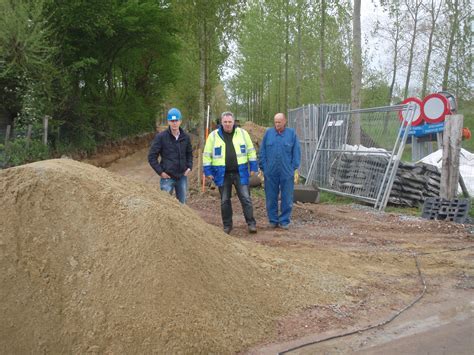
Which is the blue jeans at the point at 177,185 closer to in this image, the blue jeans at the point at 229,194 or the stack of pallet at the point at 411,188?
the blue jeans at the point at 229,194

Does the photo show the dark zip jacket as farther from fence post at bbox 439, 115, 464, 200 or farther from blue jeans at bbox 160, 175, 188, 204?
fence post at bbox 439, 115, 464, 200

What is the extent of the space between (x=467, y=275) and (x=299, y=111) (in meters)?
9.87

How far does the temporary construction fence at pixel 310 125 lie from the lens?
12305 mm

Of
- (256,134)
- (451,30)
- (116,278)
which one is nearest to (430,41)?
(451,30)

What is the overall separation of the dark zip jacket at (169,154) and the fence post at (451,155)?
16.5 feet

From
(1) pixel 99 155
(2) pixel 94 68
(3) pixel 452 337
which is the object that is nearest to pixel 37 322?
(3) pixel 452 337

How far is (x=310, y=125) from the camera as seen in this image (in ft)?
42.5

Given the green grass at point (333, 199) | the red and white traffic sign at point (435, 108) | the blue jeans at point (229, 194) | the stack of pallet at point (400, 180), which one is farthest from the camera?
the red and white traffic sign at point (435, 108)

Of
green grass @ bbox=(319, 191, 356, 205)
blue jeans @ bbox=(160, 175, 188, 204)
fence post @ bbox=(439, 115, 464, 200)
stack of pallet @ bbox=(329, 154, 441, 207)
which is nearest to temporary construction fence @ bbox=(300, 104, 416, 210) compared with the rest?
stack of pallet @ bbox=(329, 154, 441, 207)

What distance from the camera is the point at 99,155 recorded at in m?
20.4

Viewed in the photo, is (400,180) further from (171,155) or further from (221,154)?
(171,155)

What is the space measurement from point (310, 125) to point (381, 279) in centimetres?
838

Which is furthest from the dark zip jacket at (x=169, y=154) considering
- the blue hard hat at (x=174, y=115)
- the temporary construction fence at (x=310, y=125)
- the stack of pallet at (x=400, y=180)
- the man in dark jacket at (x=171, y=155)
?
the temporary construction fence at (x=310, y=125)

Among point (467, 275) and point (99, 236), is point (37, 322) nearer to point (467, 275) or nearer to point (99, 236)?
point (99, 236)
